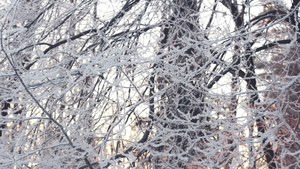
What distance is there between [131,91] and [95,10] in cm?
96

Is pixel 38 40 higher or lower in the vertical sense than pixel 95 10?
lower

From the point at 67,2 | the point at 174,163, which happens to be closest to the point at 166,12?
the point at 67,2

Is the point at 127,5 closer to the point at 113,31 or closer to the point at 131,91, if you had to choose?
the point at 113,31

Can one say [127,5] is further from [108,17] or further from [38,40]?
[38,40]

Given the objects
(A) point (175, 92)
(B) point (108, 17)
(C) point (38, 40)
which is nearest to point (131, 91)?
(A) point (175, 92)

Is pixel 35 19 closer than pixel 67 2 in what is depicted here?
Yes

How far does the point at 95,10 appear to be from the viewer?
12.7 feet

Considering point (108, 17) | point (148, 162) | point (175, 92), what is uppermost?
point (108, 17)

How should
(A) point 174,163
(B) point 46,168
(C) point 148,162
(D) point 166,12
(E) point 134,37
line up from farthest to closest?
(C) point 148,162
(D) point 166,12
(E) point 134,37
(A) point 174,163
(B) point 46,168

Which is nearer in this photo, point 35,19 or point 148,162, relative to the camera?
point 35,19

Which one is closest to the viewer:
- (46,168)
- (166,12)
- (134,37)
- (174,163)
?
(46,168)

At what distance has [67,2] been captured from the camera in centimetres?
383

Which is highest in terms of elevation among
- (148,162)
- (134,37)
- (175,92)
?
(134,37)

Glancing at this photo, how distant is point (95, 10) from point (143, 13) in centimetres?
66
